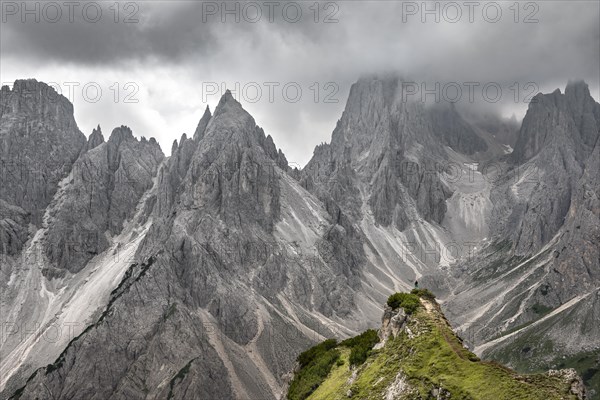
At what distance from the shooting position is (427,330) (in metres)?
45.2

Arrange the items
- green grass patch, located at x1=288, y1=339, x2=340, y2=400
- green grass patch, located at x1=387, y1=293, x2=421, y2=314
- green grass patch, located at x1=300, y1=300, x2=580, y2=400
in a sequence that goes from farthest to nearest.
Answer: green grass patch, located at x1=288, y1=339, x2=340, y2=400 < green grass patch, located at x1=387, y1=293, x2=421, y2=314 < green grass patch, located at x1=300, y1=300, x2=580, y2=400

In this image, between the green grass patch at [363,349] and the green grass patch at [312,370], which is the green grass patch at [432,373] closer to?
the green grass patch at [363,349]

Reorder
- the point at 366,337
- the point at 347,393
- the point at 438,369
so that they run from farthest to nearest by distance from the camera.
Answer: the point at 366,337 → the point at 347,393 → the point at 438,369

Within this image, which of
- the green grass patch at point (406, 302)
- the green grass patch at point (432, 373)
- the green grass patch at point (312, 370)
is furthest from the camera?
the green grass patch at point (312, 370)

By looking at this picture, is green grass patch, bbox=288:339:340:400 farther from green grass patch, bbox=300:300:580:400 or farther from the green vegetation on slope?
the green vegetation on slope

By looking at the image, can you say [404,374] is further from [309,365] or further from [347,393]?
[309,365]

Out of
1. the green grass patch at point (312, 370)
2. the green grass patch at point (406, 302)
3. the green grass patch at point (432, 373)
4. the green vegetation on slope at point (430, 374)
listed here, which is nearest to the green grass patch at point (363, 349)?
the green grass patch at point (432, 373)

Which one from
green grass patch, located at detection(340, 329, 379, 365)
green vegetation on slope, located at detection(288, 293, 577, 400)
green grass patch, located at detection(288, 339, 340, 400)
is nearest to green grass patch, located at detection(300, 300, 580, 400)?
green vegetation on slope, located at detection(288, 293, 577, 400)

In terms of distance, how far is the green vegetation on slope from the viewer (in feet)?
115

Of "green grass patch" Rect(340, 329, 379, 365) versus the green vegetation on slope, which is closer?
the green vegetation on slope

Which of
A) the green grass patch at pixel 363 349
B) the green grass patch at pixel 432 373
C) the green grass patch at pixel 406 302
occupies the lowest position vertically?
the green grass patch at pixel 432 373

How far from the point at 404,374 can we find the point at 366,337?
21.0 metres

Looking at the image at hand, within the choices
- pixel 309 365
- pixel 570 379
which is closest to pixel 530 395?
pixel 570 379

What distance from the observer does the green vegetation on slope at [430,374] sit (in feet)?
115
